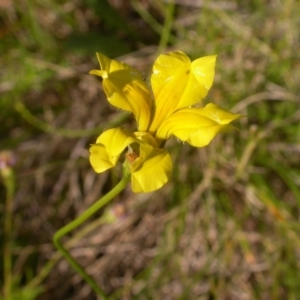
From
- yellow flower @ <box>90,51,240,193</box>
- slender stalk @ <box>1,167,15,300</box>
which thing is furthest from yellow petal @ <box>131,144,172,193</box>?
slender stalk @ <box>1,167,15,300</box>

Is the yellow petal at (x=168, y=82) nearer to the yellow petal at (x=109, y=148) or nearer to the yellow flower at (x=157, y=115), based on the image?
the yellow flower at (x=157, y=115)

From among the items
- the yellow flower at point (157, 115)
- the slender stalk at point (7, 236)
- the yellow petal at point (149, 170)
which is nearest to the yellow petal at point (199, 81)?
the yellow flower at point (157, 115)

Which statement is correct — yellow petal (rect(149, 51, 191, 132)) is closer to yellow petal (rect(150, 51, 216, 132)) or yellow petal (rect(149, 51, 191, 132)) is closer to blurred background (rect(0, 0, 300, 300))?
yellow petal (rect(150, 51, 216, 132))

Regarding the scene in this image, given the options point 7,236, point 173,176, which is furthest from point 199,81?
point 7,236

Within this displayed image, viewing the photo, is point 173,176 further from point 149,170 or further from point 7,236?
point 149,170

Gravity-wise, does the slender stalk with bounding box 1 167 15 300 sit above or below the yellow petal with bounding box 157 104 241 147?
below
